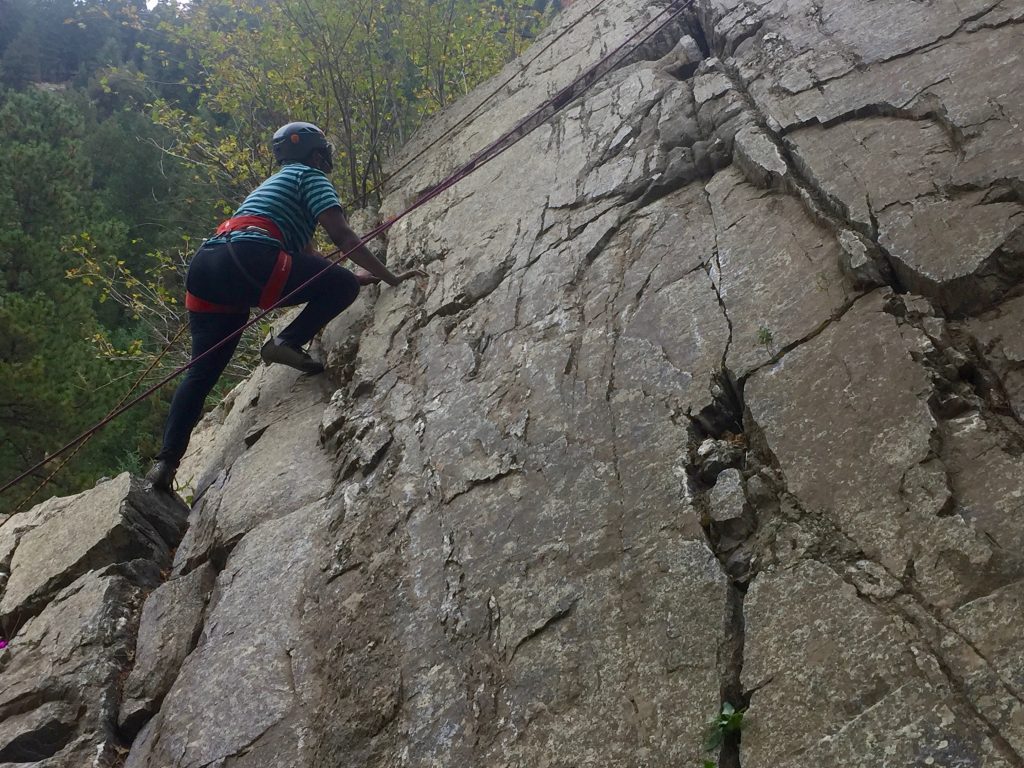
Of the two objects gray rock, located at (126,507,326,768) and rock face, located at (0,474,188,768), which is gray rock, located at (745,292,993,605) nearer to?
gray rock, located at (126,507,326,768)

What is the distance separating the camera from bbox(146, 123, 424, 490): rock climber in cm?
530

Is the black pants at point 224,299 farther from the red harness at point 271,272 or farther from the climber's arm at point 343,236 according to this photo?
the climber's arm at point 343,236

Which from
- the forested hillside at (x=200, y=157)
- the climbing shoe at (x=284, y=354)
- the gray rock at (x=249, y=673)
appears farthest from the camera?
the forested hillside at (x=200, y=157)

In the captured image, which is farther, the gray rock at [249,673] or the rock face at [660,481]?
the gray rock at [249,673]

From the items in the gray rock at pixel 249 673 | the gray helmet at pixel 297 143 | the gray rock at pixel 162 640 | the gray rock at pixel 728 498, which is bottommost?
the gray rock at pixel 728 498

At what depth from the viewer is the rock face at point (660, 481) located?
106 inches

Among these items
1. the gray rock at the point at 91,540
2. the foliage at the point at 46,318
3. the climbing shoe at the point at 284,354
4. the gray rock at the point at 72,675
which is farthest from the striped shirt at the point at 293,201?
the foliage at the point at 46,318

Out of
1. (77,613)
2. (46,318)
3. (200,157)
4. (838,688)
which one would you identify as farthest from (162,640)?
(200,157)

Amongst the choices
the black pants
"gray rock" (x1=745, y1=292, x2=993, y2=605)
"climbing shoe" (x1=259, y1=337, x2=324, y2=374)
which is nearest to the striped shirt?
the black pants

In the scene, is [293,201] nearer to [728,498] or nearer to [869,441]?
[728,498]

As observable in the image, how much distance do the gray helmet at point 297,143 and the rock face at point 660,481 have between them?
1.18 m

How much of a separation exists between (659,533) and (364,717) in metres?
1.49

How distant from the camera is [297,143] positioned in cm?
575

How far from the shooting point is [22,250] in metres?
12.4
